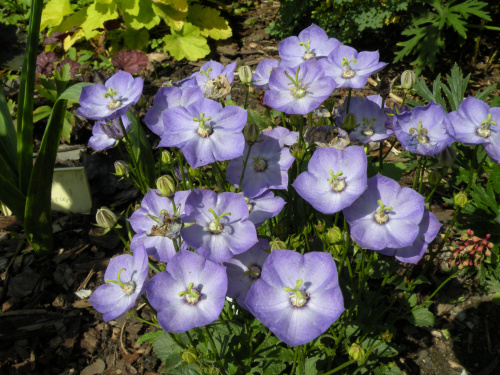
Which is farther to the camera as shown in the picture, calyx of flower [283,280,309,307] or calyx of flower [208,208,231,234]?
calyx of flower [208,208,231,234]

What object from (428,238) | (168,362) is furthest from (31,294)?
(428,238)

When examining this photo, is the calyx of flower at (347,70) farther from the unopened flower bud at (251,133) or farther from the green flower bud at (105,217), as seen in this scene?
the green flower bud at (105,217)

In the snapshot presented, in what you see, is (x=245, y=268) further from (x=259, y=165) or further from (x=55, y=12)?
(x=55, y=12)

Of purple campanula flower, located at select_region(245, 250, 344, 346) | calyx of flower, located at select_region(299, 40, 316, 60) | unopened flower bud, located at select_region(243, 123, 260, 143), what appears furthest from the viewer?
calyx of flower, located at select_region(299, 40, 316, 60)

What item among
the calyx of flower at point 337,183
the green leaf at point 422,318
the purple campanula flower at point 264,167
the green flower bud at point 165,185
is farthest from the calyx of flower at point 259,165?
the green leaf at point 422,318

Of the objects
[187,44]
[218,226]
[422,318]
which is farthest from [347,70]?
[187,44]

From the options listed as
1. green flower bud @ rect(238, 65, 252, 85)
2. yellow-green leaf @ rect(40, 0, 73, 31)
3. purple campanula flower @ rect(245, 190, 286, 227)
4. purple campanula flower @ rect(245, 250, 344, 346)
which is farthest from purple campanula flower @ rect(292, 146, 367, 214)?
yellow-green leaf @ rect(40, 0, 73, 31)

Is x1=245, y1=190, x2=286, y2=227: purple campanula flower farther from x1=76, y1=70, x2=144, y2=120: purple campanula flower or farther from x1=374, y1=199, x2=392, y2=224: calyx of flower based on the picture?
x1=76, y1=70, x2=144, y2=120: purple campanula flower
